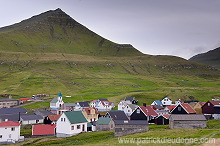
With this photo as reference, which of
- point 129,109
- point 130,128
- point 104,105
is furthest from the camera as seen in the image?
point 104,105

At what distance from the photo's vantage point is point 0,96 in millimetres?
151125

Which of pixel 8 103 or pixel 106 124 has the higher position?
pixel 8 103

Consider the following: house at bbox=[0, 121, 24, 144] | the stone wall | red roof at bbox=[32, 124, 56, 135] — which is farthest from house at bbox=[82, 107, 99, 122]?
the stone wall

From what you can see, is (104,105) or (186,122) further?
(104,105)

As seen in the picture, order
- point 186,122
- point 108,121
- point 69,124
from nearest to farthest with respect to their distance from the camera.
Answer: point 186,122
point 69,124
point 108,121

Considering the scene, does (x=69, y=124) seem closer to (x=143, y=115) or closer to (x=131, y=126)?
(x=131, y=126)

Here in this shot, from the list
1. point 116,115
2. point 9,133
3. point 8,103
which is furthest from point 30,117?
point 8,103

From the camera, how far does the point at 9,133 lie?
225 feet

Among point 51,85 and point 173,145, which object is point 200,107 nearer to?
point 173,145

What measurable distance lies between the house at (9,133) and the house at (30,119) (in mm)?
25433

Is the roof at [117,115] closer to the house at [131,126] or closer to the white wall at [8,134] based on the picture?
the house at [131,126]

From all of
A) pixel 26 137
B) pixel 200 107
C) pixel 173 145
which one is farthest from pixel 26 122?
pixel 173 145

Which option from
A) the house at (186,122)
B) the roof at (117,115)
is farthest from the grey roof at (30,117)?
the house at (186,122)

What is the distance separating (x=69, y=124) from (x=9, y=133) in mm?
15618
